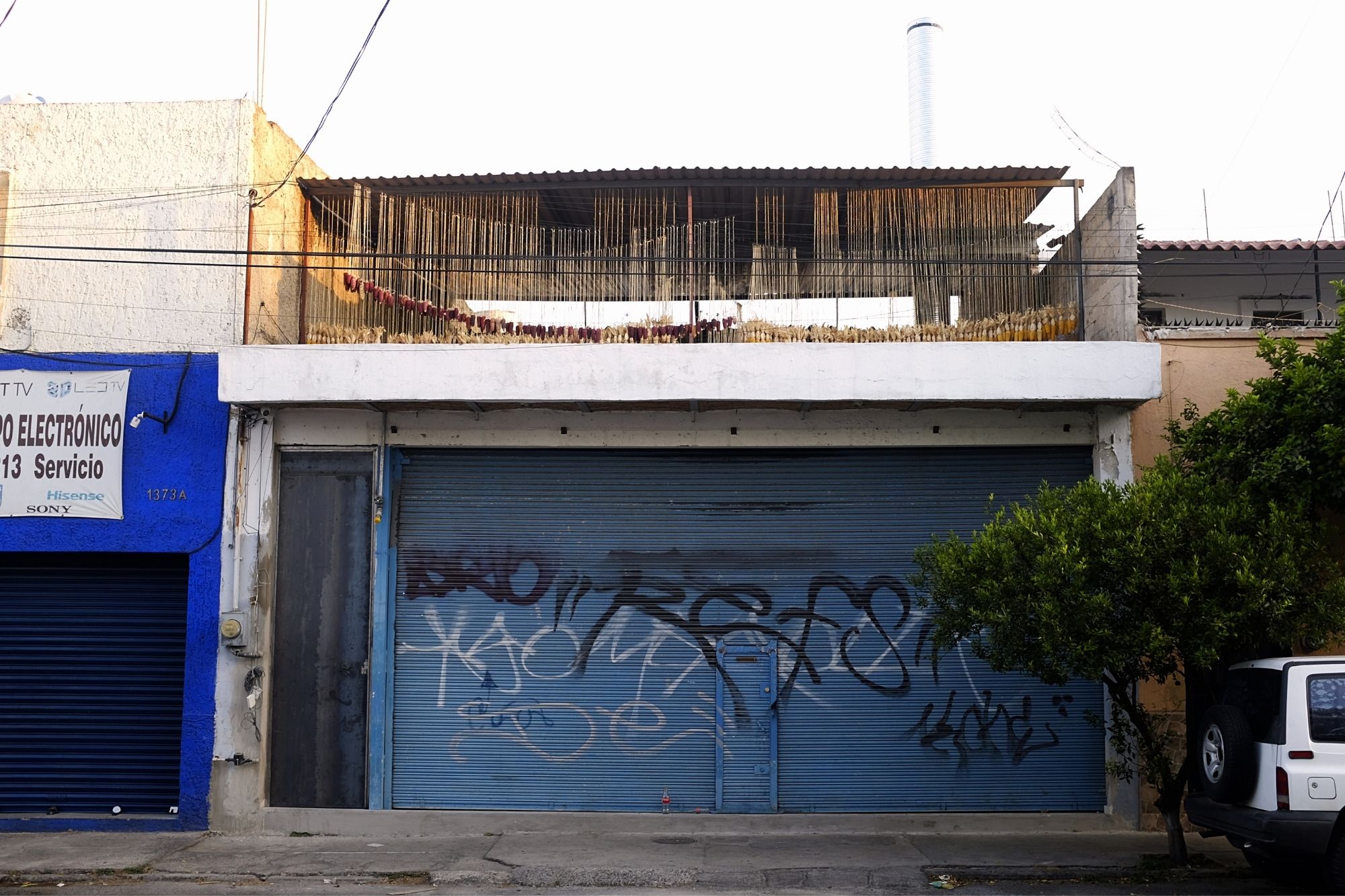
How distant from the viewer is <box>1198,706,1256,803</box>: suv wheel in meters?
7.66

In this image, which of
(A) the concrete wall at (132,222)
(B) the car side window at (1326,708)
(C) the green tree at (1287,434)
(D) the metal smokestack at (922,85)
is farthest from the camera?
(D) the metal smokestack at (922,85)

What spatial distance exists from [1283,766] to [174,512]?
388 inches

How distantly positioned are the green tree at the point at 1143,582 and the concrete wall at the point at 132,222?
7.76 meters

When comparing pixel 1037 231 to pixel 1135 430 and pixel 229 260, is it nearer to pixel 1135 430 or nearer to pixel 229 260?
pixel 1135 430

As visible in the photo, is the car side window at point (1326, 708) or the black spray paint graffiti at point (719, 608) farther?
the black spray paint graffiti at point (719, 608)

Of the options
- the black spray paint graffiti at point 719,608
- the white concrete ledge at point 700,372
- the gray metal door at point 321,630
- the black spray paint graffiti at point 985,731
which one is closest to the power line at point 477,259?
the white concrete ledge at point 700,372

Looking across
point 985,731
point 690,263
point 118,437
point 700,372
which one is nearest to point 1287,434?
point 985,731

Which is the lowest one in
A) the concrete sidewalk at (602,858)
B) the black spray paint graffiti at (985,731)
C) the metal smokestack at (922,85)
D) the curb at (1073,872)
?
the concrete sidewalk at (602,858)

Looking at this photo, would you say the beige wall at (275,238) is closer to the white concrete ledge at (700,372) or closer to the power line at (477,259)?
the power line at (477,259)

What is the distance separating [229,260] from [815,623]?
705 centimetres

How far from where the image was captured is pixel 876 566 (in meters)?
11.0

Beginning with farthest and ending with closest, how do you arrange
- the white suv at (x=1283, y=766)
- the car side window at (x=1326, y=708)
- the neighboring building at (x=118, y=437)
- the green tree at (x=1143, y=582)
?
the neighboring building at (x=118, y=437) → the green tree at (x=1143, y=582) → the car side window at (x=1326, y=708) → the white suv at (x=1283, y=766)

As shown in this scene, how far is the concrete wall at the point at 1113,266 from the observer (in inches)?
419

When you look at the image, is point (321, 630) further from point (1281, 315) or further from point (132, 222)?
point (1281, 315)
